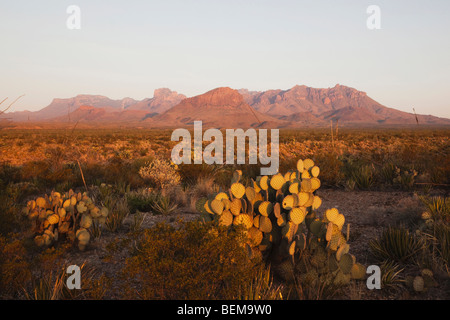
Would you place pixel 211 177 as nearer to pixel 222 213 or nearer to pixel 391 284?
pixel 222 213

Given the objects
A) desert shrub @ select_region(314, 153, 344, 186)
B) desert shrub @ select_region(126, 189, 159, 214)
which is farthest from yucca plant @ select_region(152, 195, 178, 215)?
desert shrub @ select_region(314, 153, 344, 186)

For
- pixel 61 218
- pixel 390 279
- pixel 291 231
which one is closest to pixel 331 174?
pixel 390 279

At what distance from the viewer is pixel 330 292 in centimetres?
291

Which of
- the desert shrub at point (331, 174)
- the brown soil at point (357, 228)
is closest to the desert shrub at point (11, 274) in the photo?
the brown soil at point (357, 228)

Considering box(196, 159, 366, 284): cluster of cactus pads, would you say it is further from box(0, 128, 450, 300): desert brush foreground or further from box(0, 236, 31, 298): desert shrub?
box(0, 236, 31, 298): desert shrub

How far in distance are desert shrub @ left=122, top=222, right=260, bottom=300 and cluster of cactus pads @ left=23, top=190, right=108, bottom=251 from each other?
78.4 inches

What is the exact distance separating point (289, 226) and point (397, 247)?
5.12 feet

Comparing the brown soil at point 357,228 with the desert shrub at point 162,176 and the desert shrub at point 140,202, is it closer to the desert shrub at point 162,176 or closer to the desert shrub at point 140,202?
the desert shrub at point 140,202

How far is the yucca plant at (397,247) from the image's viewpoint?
3.70 metres

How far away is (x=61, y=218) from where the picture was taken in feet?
14.7

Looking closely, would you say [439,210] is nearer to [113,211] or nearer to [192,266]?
[192,266]

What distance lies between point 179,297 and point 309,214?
6.19 feet

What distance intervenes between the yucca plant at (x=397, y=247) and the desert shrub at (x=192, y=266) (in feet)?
6.47
